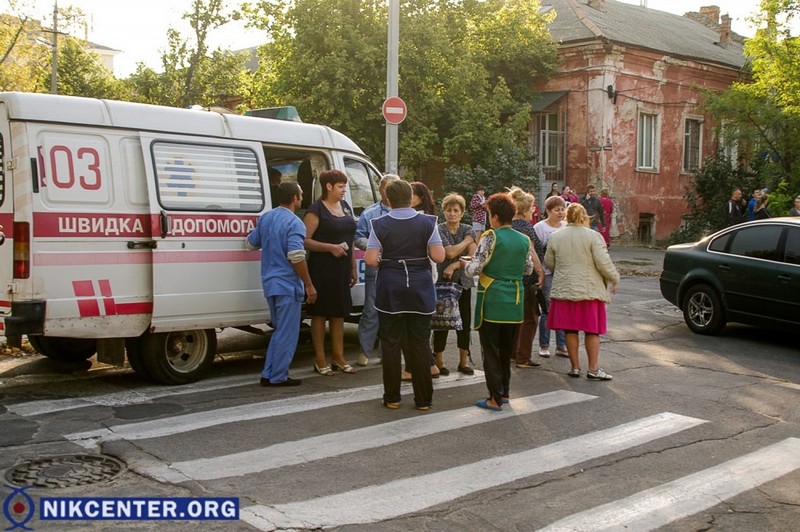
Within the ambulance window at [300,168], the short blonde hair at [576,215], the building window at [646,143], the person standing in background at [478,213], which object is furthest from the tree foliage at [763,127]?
the ambulance window at [300,168]

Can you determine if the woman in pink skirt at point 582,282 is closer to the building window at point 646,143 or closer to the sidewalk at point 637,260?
the sidewalk at point 637,260

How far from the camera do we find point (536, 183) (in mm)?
25781

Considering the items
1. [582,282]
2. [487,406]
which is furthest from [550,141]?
[487,406]

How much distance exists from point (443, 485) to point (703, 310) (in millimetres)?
7217

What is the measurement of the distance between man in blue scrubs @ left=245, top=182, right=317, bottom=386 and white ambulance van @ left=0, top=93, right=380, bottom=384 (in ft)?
1.29

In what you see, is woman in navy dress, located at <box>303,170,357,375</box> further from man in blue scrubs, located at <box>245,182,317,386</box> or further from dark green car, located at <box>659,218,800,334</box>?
dark green car, located at <box>659,218,800,334</box>

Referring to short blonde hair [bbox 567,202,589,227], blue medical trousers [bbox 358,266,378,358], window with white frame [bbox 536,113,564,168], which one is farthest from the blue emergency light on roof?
window with white frame [bbox 536,113,564,168]

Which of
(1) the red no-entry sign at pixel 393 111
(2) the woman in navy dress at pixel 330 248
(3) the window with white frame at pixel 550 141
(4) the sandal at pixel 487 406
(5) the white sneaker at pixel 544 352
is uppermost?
(3) the window with white frame at pixel 550 141

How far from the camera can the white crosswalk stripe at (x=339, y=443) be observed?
517 centimetres

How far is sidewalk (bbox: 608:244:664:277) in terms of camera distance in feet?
62.6

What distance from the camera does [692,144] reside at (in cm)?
3109

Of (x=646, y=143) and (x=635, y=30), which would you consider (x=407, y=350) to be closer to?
(x=646, y=143)

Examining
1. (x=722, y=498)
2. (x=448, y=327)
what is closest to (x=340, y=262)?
(x=448, y=327)

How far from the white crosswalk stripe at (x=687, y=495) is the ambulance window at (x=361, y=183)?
198 inches
